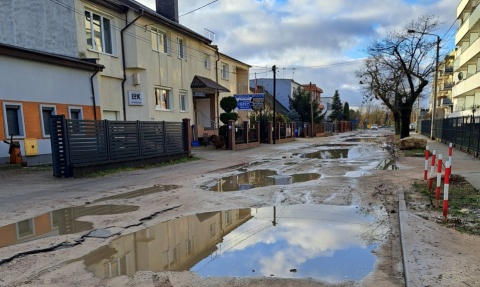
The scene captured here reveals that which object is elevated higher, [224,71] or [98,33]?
[98,33]

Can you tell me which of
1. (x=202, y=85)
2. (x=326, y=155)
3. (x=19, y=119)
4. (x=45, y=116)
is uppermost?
(x=202, y=85)

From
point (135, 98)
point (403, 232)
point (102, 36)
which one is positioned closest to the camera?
point (403, 232)

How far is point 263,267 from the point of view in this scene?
4203 mm

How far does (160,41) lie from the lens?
2198 cm

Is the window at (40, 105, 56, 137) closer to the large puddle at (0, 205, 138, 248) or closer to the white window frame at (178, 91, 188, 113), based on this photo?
the large puddle at (0, 205, 138, 248)

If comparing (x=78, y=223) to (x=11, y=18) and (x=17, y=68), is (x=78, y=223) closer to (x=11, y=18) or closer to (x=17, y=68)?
Result: (x=17, y=68)

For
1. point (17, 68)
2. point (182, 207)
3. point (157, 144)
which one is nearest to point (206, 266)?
point (182, 207)

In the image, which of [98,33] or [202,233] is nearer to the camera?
[202,233]

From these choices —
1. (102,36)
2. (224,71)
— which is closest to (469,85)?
(224,71)

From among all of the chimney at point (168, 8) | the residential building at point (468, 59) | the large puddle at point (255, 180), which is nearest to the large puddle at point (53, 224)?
the large puddle at point (255, 180)

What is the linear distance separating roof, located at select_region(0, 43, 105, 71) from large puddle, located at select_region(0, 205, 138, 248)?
9007mm

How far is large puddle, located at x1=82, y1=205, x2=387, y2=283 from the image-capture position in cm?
414

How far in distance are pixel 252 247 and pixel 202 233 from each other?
1.10 m

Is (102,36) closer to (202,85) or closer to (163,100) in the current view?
(163,100)
